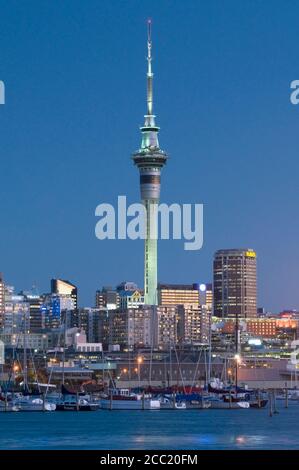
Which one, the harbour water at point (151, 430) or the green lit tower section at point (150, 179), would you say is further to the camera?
the green lit tower section at point (150, 179)

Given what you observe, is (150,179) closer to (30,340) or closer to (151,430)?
(30,340)

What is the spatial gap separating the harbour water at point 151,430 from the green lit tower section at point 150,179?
97.7 meters

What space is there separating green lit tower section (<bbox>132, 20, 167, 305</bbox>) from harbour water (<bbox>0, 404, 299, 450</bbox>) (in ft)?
320

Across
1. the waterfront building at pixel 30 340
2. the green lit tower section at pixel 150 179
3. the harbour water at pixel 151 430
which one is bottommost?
the harbour water at pixel 151 430

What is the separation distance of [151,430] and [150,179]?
12378cm

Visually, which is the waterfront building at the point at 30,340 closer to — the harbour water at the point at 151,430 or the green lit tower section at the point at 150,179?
the green lit tower section at the point at 150,179

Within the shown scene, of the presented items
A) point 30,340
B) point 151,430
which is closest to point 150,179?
point 30,340

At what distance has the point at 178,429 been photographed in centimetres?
7438

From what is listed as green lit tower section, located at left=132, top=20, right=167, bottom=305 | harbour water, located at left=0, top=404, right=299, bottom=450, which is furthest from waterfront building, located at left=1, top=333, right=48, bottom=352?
harbour water, located at left=0, top=404, right=299, bottom=450

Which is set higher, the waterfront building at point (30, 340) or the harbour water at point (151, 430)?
the waterfront building at point (30, 340)

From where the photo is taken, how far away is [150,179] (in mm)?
196125

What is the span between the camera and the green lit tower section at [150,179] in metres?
195

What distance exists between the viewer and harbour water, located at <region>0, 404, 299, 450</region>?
209ft

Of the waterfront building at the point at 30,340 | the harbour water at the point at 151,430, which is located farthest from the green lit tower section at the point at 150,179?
the harbour water at the point at 151,430
